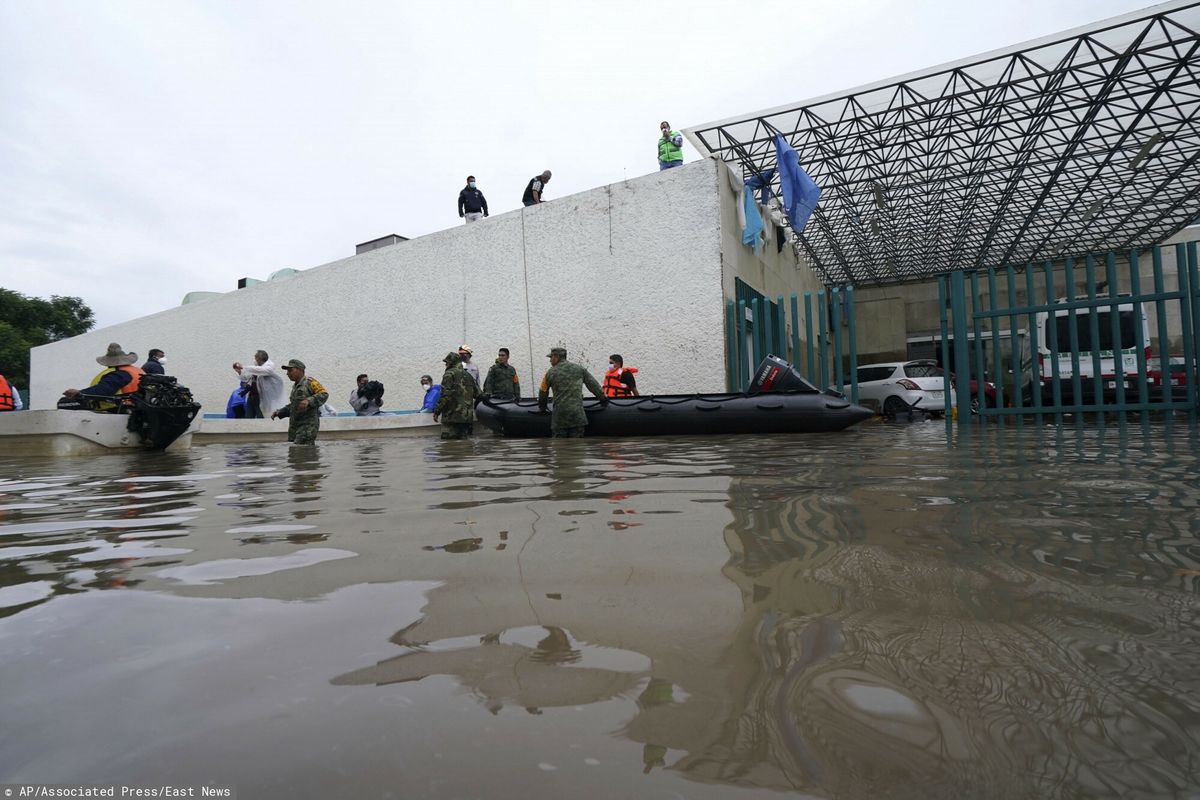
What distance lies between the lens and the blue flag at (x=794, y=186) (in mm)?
12172

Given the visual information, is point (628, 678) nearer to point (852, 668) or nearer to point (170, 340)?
point (852, 668)

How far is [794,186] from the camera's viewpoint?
12352 millimetres

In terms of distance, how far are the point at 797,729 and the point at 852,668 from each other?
0.71ft

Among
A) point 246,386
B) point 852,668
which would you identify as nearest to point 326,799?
point 852,668

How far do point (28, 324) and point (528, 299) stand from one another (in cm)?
4330

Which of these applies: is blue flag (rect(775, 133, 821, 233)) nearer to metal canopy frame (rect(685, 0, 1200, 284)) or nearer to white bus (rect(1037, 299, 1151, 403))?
metal canopy frame (rect(685, 0, 1200, 284))

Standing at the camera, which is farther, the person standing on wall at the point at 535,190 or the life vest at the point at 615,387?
the person standing on wall at the point at 535,190

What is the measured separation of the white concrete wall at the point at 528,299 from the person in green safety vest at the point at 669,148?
1.19 meters

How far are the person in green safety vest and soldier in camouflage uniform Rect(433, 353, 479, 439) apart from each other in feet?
19.7

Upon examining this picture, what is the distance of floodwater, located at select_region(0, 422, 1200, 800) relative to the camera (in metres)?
0.74

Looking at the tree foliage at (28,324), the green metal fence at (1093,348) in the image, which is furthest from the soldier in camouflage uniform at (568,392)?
the tree foliage at (28,324)

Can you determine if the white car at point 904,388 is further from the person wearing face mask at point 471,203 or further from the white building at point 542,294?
the person wearing face mask at point 471,203

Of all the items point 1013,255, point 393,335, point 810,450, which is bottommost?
point 810,450

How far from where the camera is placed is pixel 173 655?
113 cm
